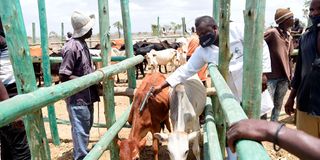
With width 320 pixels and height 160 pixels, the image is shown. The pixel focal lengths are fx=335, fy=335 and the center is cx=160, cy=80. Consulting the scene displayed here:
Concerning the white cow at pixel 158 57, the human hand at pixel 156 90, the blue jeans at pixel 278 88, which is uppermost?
the human hand at pixel 156 90

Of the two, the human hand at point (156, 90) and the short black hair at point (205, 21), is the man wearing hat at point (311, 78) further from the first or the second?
the human hand at point (156, 90)

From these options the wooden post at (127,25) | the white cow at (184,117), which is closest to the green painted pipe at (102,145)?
the white cow at (184,117)

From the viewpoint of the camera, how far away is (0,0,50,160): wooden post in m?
1.85

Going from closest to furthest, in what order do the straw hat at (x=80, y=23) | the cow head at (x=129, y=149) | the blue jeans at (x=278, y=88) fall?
the cow head at (x=129, y=149) < the straw hat at (x=80, y=23) < the blue jeans at (x=278, y=88)

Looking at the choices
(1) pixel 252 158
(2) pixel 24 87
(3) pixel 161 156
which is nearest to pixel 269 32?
(3) pixel 161 156

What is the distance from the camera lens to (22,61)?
1951 millimetres

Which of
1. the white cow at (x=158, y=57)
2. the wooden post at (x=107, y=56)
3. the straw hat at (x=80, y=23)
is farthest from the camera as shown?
the white cow at (x=158, y=57)

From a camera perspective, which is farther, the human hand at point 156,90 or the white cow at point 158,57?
the white cow at point 158,57

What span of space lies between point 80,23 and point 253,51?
245 cm

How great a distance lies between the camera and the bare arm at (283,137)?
1.13 m

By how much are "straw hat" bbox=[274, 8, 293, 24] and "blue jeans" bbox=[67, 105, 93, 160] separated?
9.34 feet

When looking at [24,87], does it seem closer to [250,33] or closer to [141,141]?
[250,33]

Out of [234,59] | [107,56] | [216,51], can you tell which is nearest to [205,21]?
[216,51]

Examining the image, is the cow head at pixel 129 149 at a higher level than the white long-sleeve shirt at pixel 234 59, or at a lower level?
lower
